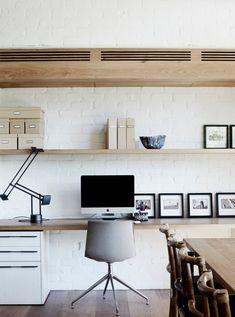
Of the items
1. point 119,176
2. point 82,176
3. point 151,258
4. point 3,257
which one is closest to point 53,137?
point 82,176

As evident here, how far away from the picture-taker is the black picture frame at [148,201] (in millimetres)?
4262

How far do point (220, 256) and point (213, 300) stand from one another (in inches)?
42.6

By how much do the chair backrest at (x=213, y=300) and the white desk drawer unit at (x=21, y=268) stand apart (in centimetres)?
234

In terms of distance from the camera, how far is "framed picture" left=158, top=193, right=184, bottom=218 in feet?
13.9

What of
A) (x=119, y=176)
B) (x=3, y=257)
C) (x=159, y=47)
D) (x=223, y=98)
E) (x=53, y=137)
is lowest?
(x=3, y=257)

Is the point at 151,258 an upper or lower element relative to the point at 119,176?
lower

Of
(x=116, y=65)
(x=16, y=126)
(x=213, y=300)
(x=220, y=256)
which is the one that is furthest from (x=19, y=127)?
(x=213, y=300)

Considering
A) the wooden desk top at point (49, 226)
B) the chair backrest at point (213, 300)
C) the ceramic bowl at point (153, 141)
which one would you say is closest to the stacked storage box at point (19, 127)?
the wooden desk top at point (49, 226)

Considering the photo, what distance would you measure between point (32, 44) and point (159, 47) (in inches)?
51.3

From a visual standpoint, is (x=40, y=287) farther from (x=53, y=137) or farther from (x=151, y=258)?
(x=53, y=137)

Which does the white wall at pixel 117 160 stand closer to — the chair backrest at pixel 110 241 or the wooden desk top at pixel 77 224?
the wooden desk top at pixel 77 224

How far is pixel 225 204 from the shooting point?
427cm

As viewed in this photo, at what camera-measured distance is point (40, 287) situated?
3738 mm

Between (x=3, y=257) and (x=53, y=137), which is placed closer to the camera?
(x=3, y=257)
